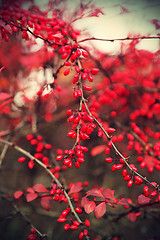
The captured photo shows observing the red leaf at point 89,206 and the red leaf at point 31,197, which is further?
the red leaf at point 31,197

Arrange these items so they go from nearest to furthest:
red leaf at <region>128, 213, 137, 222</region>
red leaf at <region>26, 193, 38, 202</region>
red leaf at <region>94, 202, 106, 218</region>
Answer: red leaf at <region>94, 202, 106, 218</region>
red leaf at <region>26, 193, 38, 202</region>
red leaf at <region>128, 213, 137, 222</region>

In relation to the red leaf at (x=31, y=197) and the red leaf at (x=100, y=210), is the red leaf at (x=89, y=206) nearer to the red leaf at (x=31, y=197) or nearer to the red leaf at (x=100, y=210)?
the red leaf at (x=100, y=210)

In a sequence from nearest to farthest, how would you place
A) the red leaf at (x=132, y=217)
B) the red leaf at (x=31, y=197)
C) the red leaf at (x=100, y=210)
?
the red leaf at (x=100, y=210) → the red leaf at (x=31, y=197) → the red leaf at (x=132, y=217)

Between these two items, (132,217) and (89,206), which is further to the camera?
(132,217)

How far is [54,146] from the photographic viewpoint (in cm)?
196

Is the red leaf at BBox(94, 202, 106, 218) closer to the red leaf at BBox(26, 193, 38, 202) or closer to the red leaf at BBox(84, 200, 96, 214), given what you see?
the red leaf at BBox(84, 200, 96, 214)

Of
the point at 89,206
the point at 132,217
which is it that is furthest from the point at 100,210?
the point at 132,217

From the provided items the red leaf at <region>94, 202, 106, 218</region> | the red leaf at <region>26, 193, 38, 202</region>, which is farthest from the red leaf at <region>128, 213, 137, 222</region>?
the red leaf at <region>26, 193, 38, 202</region>

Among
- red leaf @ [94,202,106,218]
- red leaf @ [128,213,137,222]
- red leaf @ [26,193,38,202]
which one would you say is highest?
red leaf @ [94,202,106,218]

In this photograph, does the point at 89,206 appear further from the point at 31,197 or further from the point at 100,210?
the point at 31,197

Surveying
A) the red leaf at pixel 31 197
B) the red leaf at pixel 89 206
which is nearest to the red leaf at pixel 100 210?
the red leaf at pixel 89 206

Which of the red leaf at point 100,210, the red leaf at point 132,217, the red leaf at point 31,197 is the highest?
the red leaf at point 100,210

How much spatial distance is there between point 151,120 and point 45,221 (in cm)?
138

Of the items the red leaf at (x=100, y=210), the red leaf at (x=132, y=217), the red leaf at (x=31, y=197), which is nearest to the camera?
the red leaf at (x=100, y=210)
